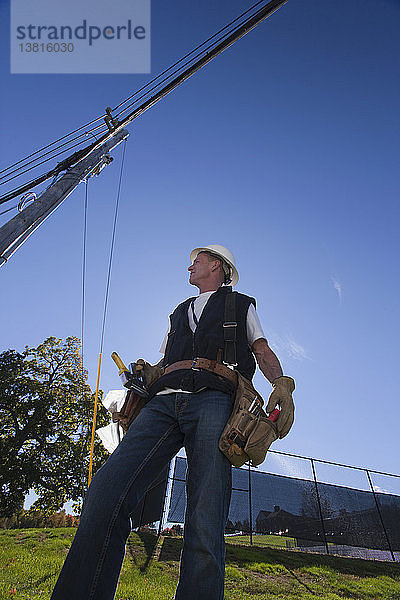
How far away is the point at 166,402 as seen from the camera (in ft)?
8.38

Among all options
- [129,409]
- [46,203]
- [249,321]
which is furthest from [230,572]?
[46,203]

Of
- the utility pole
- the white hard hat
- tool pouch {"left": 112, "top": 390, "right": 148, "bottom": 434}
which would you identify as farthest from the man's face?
the utility pole

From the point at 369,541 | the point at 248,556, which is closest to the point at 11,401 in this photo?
the point at 248,556

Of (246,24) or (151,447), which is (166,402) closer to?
(151,447)

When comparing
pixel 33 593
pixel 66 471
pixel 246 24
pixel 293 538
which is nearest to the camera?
pixel 33 593

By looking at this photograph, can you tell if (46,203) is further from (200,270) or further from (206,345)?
(206,345)

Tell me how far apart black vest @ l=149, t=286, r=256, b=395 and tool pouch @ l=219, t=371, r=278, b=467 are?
19 cm

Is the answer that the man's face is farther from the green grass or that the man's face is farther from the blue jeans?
the green grass

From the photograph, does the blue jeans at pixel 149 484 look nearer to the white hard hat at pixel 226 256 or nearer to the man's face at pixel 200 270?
the man's face at pixel 200 270

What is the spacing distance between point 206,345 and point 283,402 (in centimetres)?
65

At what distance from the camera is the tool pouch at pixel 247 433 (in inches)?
87.7

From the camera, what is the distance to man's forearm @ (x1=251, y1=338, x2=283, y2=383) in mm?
2740

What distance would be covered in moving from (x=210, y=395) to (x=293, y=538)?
35.5ft

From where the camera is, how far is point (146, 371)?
2.96 m
